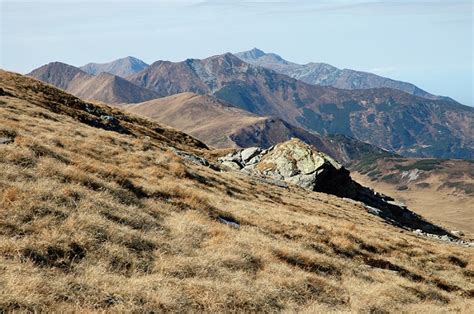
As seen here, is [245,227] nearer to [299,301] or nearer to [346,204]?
[299,301]

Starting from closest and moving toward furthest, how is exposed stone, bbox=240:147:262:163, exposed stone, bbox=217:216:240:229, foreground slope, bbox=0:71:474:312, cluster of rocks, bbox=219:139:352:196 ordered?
1. foreground slope, bbox=0:71:474:312
2. exposed stone, bbox=217:216:240:229
3. cluster of rocks, bbox=219:139:352:196
4. exposed stone, bbox=240:147:262:163

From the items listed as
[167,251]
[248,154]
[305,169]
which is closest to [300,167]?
[305,169]

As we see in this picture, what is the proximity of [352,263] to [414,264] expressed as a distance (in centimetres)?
581

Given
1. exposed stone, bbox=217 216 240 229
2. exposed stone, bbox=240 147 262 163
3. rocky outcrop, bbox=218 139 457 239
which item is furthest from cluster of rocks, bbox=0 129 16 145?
exposed stone, bbox=240 147 262 163

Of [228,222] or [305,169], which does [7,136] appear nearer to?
[228,222]

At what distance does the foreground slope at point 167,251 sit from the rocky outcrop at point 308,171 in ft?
102

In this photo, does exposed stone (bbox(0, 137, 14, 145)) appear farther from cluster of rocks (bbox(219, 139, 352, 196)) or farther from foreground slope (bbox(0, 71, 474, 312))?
cluster of rocks (bbox(219, 139, 352, 196))

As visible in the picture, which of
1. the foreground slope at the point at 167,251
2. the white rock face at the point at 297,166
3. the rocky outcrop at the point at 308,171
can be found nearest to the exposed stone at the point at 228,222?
the foreground slope at the point at 167,251

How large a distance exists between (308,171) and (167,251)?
46.7 metres

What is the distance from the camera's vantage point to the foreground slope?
1114 cm

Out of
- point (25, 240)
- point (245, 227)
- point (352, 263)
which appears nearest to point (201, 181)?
point (245, 227)

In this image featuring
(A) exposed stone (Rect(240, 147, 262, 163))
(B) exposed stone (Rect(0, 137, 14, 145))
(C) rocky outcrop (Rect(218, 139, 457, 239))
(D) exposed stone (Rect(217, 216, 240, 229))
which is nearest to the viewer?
(D) exposed stone (Rect(217, 216, 240, 229))

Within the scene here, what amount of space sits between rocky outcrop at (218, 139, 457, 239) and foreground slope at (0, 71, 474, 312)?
3121 centimetres

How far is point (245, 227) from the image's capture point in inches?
792
